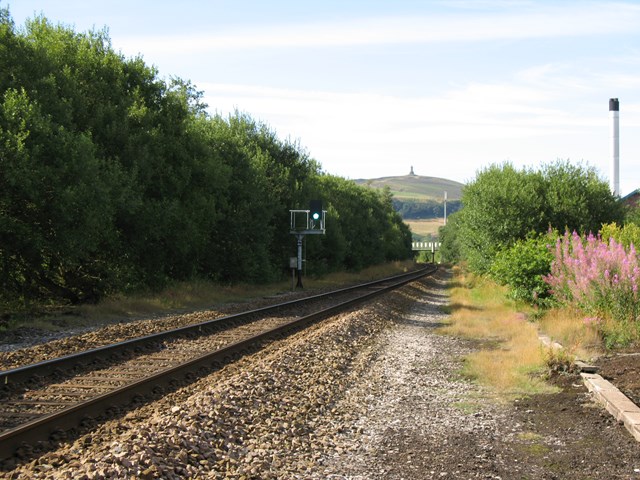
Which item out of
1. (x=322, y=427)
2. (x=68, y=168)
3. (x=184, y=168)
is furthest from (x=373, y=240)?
(x=322, y=427)

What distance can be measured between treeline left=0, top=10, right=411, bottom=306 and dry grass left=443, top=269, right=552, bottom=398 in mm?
11041

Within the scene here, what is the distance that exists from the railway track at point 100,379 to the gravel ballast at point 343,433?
374mm

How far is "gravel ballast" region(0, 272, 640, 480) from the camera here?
5645mm

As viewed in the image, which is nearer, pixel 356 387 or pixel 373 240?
pixel 356 387

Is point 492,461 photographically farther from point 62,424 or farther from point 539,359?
point 539,359

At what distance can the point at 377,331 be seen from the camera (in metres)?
16.4

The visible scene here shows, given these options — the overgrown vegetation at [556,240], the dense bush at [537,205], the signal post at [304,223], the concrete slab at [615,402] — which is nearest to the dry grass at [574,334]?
the overgrown vegetation at [556,240]

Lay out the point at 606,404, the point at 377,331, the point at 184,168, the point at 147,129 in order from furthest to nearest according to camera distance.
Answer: the point at 184,168
the point at 147,129
the point at 377,331
the point at 606,404

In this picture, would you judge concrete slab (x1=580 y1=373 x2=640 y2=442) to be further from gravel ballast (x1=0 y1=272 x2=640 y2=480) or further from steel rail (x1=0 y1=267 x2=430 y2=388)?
steel rail (x1=0 y1=267 x2=430 y2=388)

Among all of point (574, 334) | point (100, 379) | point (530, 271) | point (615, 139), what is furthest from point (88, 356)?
point (615, 139)

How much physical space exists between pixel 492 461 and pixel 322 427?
1981 millimetres

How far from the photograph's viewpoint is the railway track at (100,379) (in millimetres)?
6590

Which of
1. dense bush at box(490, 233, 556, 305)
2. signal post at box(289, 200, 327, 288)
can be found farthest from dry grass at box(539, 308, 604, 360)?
signal post at box(289, 200, 327, 288)

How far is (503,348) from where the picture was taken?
13.8m
